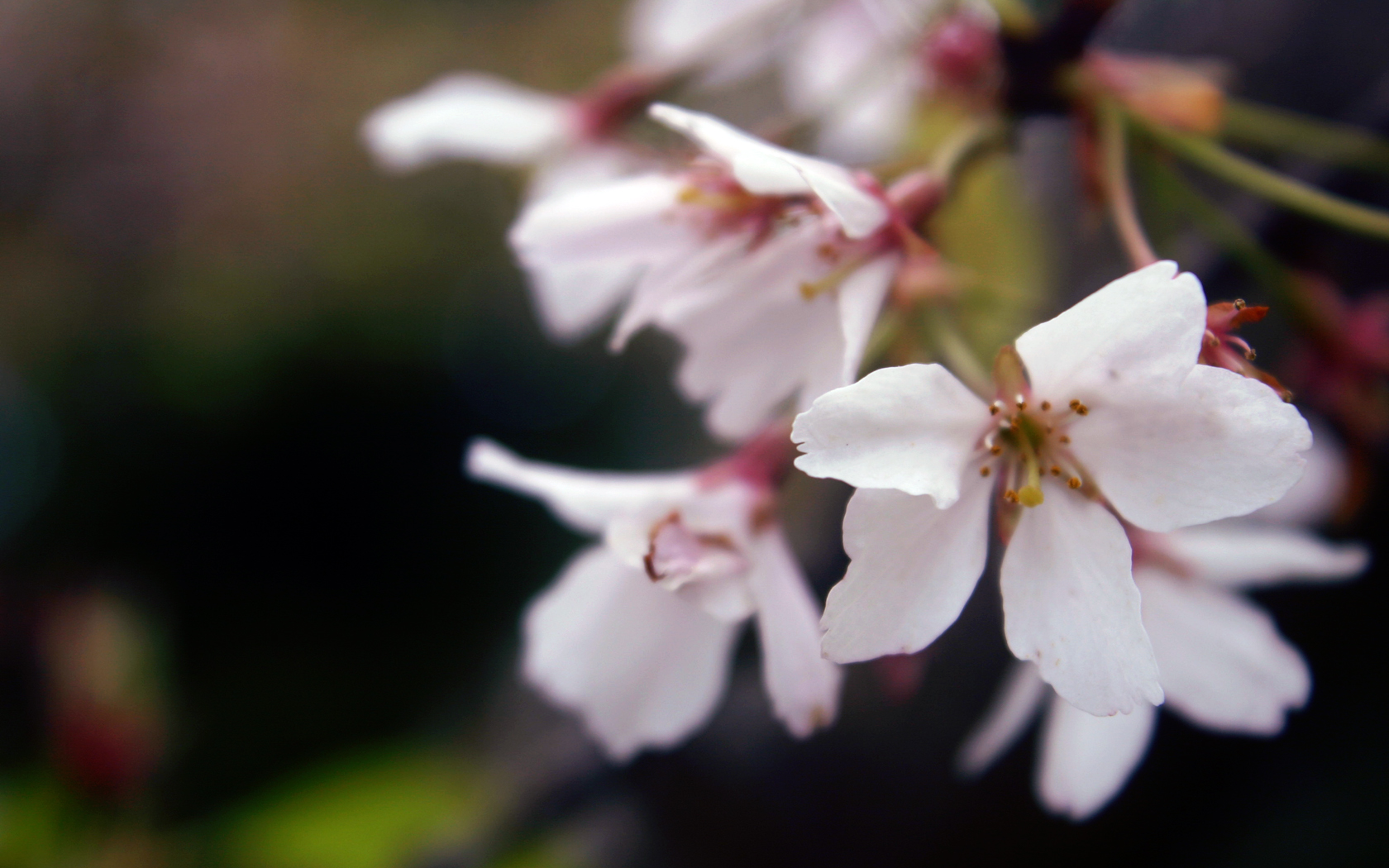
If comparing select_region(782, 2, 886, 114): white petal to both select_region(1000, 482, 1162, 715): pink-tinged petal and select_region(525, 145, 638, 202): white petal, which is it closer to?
select_region(525, 145, 638, 202): white petal

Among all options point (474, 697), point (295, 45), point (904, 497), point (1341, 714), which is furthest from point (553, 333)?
point (295, 45)

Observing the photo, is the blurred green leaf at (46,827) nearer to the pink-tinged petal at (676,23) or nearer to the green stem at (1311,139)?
the pink-tinged petal at (676,23)

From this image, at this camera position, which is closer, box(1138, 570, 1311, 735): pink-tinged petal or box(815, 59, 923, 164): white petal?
box(1138, 570, 1311, 735): pink-tinged petal

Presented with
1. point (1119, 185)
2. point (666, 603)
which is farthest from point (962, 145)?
point (666, 603)

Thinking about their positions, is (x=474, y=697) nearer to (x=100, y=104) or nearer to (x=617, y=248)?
(x=100, y=104)

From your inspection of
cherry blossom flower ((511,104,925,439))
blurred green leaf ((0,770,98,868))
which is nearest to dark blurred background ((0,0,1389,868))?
blurred green leaf ((0,770,98,868))

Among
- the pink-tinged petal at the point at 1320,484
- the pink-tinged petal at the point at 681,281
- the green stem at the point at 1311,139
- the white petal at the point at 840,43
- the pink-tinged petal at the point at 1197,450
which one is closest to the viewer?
the pink-tinged petal at the point at 1197,450

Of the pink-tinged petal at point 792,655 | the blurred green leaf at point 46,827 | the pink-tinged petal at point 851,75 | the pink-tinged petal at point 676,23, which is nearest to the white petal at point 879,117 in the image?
the pink-tinged petal at point 851,75
